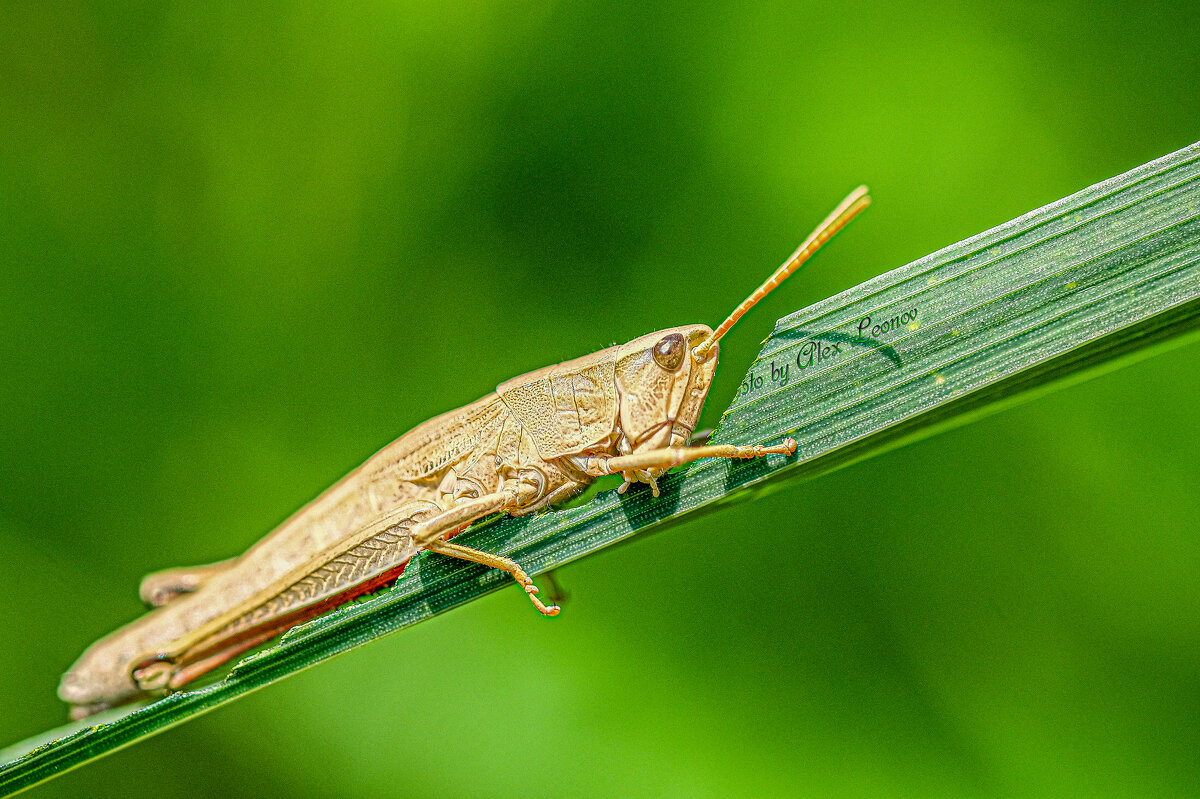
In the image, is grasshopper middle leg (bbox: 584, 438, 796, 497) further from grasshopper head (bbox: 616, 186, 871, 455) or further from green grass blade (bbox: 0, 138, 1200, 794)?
grasshopper head (bbox: 616, 186, 871, 455)

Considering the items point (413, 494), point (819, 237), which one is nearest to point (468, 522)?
point (413, 494)

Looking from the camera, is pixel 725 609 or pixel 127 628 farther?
pixel 127 628

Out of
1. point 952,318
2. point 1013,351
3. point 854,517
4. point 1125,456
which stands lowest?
point 1125,456

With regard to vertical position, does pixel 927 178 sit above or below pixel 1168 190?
above

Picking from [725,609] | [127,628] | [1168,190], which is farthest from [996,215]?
[127,628]

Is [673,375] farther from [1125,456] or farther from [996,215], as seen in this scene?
[1125,456]

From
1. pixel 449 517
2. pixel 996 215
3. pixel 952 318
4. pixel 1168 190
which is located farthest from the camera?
pixel 996 215

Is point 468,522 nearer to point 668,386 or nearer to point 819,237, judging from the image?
point 668,386
